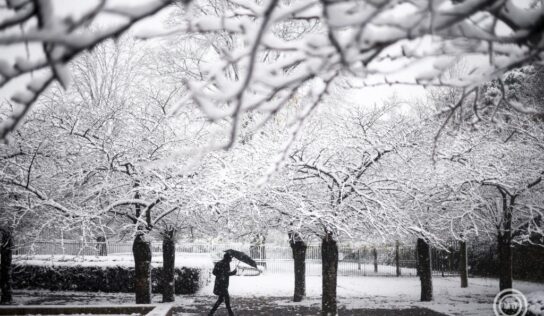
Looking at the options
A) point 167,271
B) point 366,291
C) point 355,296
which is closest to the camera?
point 167,271

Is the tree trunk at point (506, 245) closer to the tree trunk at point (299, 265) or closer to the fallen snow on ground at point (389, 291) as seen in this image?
the fallen snow on ground at point (389, 291)

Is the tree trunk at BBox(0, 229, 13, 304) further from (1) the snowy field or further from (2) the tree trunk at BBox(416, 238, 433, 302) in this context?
(2) the tree trunk at BBox(416, 238, 433, 302)

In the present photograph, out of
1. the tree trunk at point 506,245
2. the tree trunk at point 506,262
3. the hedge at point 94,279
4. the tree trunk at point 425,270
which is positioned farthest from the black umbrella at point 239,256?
the tree trunk at point 506,262

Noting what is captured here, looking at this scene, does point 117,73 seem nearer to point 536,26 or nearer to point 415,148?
point 415,148

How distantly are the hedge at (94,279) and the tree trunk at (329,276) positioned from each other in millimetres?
7263

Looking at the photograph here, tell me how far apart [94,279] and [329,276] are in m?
10.6

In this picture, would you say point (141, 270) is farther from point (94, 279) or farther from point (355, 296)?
point (355, 296)

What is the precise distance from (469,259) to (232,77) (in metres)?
17.5

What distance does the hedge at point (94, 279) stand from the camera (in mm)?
14180

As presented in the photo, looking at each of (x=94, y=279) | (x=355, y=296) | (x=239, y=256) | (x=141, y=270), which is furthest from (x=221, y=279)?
(x=94, y=279)

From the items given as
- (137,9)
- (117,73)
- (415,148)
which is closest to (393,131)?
(415,148)

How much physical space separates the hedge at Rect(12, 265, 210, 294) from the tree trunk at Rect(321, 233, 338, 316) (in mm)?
7263

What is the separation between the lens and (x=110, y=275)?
14.5 m

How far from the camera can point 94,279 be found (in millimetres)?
14648
